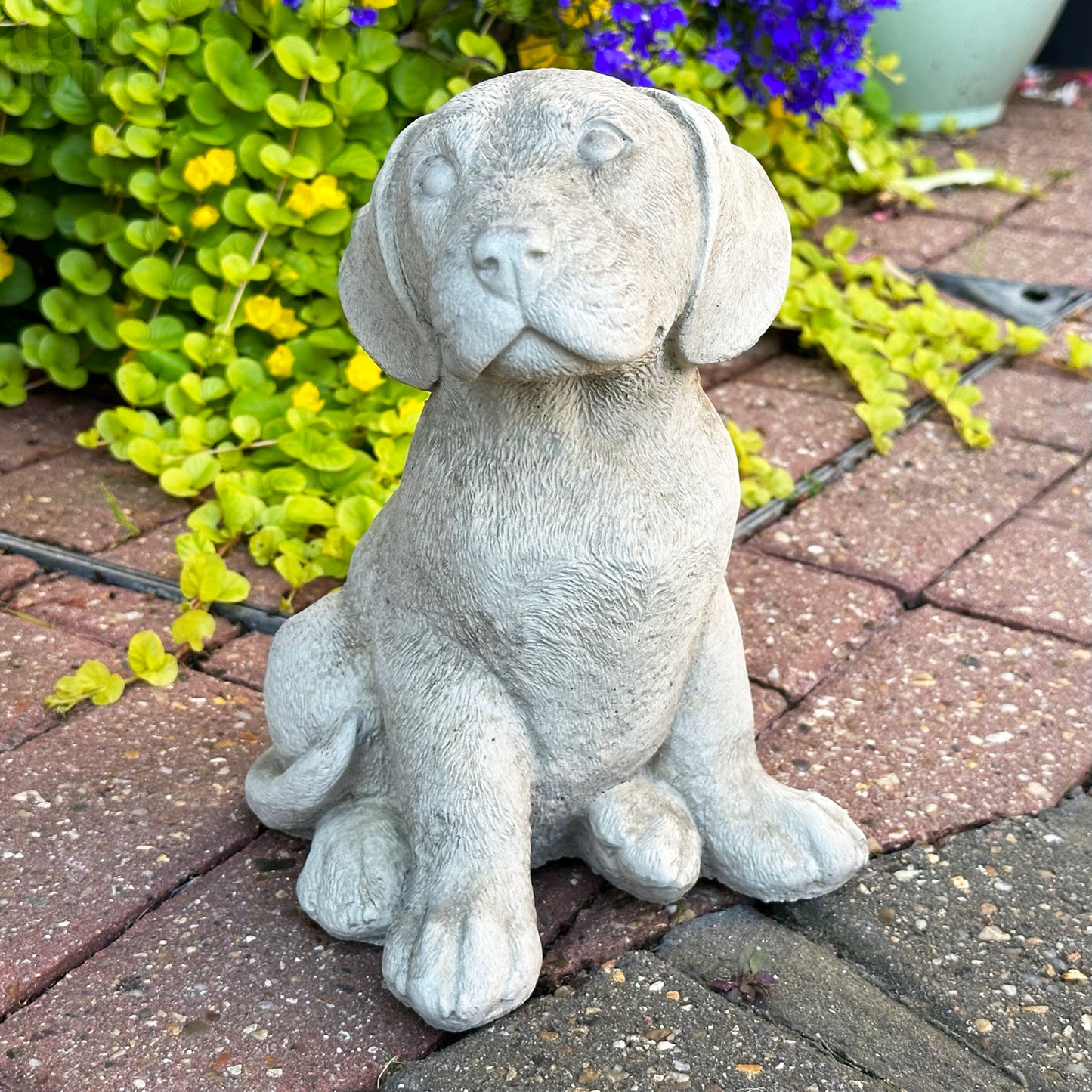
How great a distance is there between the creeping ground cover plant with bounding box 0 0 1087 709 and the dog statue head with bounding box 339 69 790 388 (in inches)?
48.1

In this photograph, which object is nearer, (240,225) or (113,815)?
(113,815)

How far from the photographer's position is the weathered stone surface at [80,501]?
313cm

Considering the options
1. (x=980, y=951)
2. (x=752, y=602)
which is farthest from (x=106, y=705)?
(x=980, y=951)

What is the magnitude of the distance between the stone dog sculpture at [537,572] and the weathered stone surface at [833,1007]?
7cm

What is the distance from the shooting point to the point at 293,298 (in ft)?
11.7

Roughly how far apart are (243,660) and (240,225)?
121 cm

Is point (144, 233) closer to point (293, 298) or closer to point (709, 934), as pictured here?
point (293, 298)

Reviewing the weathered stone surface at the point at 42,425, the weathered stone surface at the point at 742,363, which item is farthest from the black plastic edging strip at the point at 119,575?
the weathered stone surface at the point at 742,363

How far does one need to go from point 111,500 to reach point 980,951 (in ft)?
6.59

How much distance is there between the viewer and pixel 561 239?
147cm

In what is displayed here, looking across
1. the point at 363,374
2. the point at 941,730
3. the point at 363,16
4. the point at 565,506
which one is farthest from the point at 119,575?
the point at 941,730

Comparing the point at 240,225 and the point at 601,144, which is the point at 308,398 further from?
the point at 601,144

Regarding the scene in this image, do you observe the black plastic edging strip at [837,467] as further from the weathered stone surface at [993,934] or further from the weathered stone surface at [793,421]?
the weathered stone surface at [993,934]

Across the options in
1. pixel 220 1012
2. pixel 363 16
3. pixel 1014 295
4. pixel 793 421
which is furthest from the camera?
pixel 1014 295
